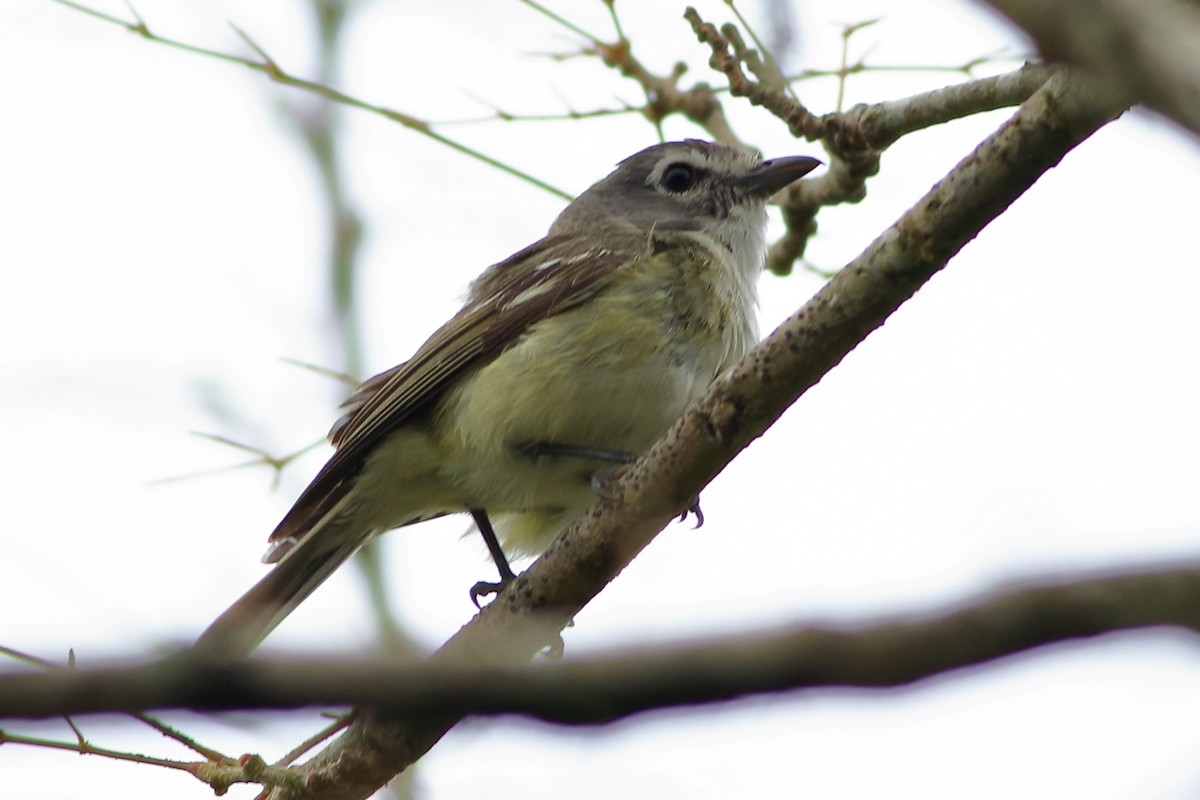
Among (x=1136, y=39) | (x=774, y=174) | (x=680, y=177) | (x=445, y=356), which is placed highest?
(x=680, y=177)

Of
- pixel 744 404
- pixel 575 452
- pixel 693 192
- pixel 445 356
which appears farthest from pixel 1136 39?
pixel 693 192

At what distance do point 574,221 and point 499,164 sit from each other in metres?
1.20

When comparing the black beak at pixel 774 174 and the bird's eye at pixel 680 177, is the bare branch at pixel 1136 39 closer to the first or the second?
the black beak at pixel 774 174

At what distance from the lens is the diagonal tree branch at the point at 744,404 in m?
3.70

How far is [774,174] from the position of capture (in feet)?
23.8

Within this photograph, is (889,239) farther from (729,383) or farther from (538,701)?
(538,701)

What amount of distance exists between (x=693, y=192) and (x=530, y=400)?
7.12 ft

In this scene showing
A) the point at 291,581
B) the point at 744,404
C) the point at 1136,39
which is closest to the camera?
the point at 1136,39

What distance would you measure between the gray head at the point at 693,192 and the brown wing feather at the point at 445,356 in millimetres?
614

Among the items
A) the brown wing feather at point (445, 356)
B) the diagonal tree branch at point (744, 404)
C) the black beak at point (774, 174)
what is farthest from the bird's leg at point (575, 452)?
the black beak at point (774, 174)

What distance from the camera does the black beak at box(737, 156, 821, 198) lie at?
7051 mm

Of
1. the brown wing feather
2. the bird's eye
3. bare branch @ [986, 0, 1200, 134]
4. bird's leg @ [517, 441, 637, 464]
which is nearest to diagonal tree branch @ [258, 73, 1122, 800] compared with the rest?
bird's leg @ [517, 441, 637, 464]

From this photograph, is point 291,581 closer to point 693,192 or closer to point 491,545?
point 491,545

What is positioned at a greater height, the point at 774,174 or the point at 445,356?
the point at 774,174
